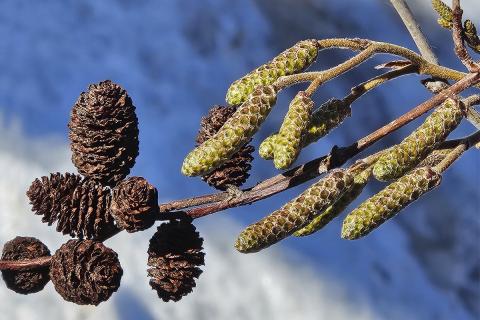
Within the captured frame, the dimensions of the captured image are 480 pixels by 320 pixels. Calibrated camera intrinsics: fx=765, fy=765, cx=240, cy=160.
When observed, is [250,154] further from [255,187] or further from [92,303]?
[92,303]

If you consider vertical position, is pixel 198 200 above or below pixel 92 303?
above

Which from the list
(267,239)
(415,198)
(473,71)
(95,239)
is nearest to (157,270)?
(95,239)

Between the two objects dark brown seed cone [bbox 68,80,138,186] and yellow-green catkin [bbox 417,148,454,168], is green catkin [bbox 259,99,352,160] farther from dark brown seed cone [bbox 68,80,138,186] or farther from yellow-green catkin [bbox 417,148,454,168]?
dark brown seed cone [bbox 68,80,138,186]

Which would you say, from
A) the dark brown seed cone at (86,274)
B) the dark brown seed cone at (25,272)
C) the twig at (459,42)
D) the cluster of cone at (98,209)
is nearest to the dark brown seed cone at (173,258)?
the cluster of cone at (98,209)

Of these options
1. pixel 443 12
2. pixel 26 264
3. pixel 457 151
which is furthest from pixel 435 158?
pixel 26 264

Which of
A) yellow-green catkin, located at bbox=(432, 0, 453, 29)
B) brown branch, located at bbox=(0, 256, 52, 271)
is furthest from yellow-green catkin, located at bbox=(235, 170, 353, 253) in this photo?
yellow-green catkin, located at bbox=(432, 0, 453, 29)

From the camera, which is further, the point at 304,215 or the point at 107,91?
the point at 107,91
